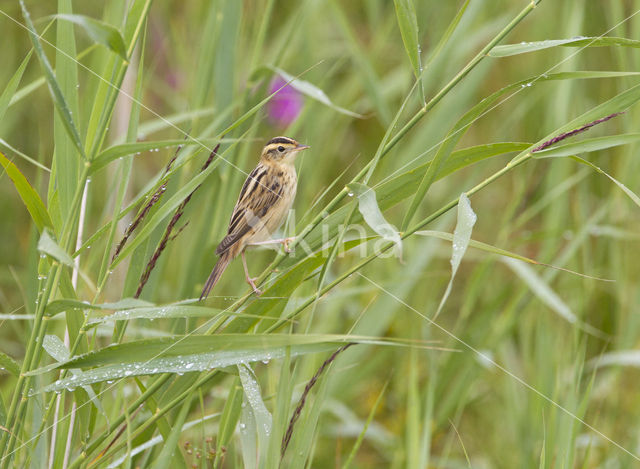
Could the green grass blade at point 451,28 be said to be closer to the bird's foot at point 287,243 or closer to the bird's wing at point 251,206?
the bird's foot at point 287,243

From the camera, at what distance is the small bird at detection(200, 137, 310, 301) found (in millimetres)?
2105

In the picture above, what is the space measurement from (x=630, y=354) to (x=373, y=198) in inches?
73.8

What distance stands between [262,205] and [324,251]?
Answer: 28.1 inches

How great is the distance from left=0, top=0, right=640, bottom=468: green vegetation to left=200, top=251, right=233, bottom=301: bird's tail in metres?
0.10

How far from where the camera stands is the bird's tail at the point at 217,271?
1.99m

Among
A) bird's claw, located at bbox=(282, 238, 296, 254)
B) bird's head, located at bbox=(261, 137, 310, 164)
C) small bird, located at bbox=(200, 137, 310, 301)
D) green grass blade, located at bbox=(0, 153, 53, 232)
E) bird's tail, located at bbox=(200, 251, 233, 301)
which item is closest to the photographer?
green grass blade, located at bbox=(0, 153, 53, 232)

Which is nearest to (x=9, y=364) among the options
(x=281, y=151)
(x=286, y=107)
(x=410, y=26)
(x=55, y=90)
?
(x=55, y=90)

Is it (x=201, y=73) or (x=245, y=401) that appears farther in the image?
(x=201, y=73)

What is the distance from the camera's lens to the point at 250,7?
3930 mm

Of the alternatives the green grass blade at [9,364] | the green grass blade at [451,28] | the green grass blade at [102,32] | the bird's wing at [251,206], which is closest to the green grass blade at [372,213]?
the green grass blade at [451,28]

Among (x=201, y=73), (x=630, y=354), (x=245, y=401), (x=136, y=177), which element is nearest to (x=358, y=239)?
(x=245, y=401)

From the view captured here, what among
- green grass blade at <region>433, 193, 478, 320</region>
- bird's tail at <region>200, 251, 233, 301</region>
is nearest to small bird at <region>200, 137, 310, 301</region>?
bird's tail at <region>200, 251, 233, 301</region>

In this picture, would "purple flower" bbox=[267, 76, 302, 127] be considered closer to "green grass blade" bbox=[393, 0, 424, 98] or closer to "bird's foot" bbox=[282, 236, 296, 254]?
"bird's foot" bbox=[282, 236, 296, 254]

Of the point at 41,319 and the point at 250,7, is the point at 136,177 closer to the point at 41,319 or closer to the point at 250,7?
the point at 250,7
